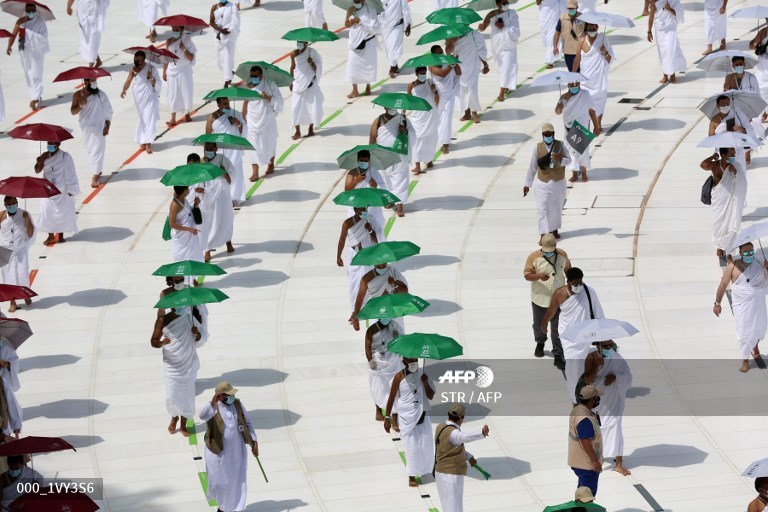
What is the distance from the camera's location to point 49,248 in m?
22.9

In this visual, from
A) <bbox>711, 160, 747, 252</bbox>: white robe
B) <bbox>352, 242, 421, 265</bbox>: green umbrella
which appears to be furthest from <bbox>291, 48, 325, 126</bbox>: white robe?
<bbox>352, 242, 421, 265</bbox>: green umbrella

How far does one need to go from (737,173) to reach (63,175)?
31.6ft

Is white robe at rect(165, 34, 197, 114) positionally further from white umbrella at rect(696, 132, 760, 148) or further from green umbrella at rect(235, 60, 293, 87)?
white umbrella at rect(696, 132, 760, 148)

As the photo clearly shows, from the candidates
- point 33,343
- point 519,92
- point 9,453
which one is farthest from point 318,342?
point 519,92

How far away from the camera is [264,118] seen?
79.2ft

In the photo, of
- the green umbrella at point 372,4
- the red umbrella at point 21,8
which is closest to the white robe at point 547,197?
the green umbrella at point 372,4

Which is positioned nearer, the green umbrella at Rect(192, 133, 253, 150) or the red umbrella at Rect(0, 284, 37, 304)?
the red umbrella at Rect(0, 284, 37, 304)

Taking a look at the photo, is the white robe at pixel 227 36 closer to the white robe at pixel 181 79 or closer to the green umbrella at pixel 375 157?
the white robe at pixel 181 79

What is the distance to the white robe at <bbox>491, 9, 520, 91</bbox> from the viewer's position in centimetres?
2750

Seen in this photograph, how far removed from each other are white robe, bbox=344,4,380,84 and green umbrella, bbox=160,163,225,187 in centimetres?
815

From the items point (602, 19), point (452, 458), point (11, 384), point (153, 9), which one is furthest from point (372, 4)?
point (452, 458)

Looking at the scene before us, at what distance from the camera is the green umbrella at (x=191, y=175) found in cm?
1988

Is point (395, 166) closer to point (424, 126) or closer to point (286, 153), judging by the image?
point (424, 126)

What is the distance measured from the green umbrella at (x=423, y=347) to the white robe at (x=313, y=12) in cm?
1648
